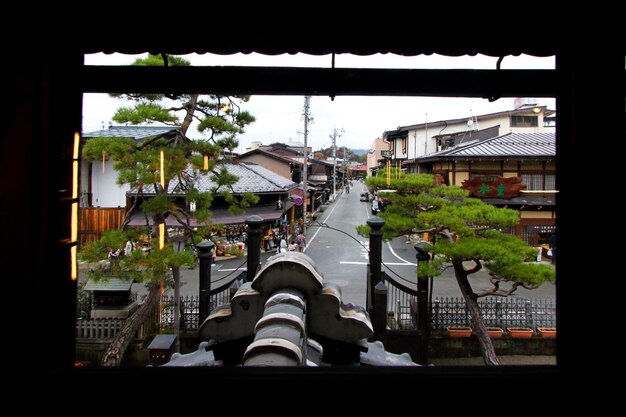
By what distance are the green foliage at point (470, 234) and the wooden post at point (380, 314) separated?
1.44 metres

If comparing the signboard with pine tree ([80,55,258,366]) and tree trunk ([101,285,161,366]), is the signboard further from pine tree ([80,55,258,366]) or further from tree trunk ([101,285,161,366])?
tree trunk ([101,285,161,366])

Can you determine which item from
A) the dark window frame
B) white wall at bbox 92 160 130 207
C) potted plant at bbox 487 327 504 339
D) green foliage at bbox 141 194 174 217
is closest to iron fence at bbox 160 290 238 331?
green foliage at bbox 141 194 174 217

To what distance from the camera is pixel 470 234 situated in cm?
934

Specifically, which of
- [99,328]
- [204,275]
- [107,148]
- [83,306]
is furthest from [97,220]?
[204,275]

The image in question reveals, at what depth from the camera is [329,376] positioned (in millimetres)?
→ 1947

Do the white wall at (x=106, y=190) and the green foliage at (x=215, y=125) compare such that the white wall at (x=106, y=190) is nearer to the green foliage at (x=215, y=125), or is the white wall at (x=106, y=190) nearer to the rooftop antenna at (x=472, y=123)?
the green foliage at (x=215, y=125)

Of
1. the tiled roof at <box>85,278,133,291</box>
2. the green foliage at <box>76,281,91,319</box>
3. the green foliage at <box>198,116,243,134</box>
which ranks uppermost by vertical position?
the green foliage at <box>198,116,243,134</box>

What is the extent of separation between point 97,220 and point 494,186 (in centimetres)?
1762

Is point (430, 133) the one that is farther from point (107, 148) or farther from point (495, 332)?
point (107, 148)

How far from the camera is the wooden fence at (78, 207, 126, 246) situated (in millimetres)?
14234

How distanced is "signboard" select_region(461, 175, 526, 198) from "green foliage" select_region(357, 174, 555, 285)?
30.1 ft

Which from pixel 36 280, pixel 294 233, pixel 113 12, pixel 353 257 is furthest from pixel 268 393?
pixel 294 233

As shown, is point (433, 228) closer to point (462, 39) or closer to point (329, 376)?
point (462, 39)

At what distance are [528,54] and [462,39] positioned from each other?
512 mm
